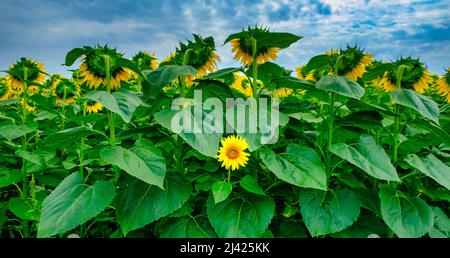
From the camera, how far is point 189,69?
166 cm

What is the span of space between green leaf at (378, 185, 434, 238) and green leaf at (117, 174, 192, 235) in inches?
33.6

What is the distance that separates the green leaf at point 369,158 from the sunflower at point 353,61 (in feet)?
1.42

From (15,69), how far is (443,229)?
2.70 metres

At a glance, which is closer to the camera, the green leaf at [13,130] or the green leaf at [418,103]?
the green leaf at [418,103]

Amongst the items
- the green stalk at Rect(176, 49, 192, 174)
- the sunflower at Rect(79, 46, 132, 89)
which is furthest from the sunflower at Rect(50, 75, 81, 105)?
the green stalk at Rect(176, 49, 192, 174)

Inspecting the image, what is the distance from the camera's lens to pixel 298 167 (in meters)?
1.65

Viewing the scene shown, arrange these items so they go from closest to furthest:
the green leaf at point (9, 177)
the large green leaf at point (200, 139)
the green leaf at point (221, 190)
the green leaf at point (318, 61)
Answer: the large green leaf at point (200, 139), the green leaf at point (221, 190), the green leaf at point (318, 61), the green leaf at point (9, 177)

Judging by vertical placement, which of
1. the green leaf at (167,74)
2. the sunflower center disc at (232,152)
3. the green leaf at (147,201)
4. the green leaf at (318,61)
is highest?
the green leaf at (318,61)

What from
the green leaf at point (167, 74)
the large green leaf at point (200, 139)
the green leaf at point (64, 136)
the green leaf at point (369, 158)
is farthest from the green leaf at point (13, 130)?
the green leaf at point (369, 158)

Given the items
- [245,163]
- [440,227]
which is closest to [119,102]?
[245,163]

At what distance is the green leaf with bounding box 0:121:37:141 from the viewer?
2145 millimetres

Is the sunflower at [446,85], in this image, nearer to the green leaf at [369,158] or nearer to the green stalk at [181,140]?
the green leaf at [369,158]

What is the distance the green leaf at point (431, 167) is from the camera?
5.53 feet
